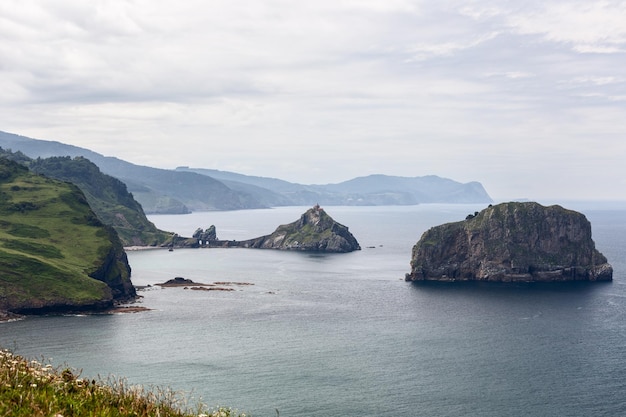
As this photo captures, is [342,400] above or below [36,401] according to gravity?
below

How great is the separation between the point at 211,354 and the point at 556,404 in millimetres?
75069

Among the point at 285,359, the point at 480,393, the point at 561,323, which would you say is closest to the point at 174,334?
the point at 285,359

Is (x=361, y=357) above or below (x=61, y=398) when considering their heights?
below

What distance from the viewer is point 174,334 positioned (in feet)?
553

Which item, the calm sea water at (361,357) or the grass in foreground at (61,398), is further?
the calm sea water at (361,357)

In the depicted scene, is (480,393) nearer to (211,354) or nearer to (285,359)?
(285,359)

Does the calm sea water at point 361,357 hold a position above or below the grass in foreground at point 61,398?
below

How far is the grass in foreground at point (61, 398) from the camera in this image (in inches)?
1266

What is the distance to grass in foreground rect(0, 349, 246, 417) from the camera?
105 ft

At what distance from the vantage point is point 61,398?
3403 cm

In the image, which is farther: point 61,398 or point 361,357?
point 361,357

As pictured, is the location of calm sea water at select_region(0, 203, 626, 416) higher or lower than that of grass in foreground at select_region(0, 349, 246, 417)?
lower

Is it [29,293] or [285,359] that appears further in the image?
[29,293]

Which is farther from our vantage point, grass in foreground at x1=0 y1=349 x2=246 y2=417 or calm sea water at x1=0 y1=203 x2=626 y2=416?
→ calm sea water at x1=0 y1=203 x2=626 y2=416
